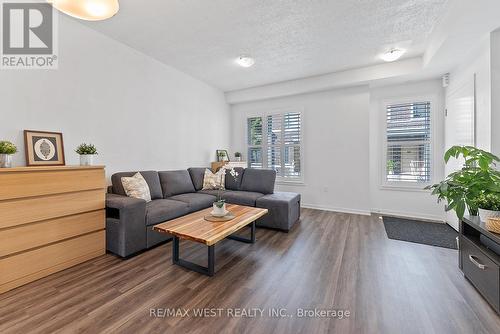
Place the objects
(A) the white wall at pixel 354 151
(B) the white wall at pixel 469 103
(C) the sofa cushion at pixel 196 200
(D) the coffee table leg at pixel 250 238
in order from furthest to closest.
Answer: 1. (A) the white wall at pixel 354 151
2. (C) the sofa cushion at pixel 196 200
3. (D) the coffee table leg at pixel 250 238
4. (B) the white wall at pixel 469 103

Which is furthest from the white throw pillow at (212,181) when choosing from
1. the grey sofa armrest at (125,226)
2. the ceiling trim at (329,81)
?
the ceiling trim at (329,81)

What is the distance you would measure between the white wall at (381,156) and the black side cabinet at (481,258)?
7.56ft

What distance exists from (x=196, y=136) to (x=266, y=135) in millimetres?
1749

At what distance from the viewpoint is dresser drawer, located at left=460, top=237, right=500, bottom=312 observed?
62.7 inches

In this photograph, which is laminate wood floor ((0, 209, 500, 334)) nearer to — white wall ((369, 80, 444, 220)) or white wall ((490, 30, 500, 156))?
white wall ((490, 30, 500, 156))

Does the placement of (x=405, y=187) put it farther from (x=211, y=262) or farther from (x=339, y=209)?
(x=211, y=262)

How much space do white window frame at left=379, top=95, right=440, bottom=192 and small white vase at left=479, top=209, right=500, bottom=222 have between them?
254 centimetres

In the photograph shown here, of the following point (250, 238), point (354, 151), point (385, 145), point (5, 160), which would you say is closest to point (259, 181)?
point (250, 238)

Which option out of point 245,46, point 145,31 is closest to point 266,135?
point 245,46

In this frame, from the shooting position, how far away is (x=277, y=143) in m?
5.32

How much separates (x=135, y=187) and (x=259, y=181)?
2.15 metres

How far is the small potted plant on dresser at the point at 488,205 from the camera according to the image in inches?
71.4

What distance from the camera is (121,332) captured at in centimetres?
142

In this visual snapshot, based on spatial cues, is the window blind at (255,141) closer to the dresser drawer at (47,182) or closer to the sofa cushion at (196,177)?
the sofa cushion at (196,177)
